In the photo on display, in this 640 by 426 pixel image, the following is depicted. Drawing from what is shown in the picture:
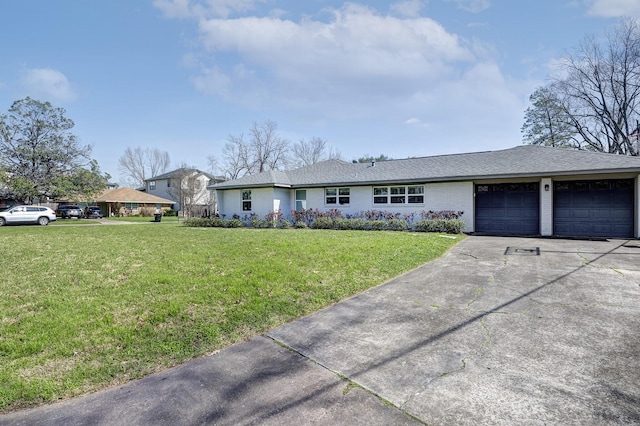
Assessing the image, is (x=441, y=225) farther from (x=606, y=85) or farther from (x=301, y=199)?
→ (x=606, y=85)

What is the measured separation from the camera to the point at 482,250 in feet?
31.0

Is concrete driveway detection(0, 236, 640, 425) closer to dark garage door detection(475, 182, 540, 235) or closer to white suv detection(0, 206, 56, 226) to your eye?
dark garage door detection(475, 182, 540, 235)

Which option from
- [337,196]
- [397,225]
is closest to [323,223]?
[337,196]

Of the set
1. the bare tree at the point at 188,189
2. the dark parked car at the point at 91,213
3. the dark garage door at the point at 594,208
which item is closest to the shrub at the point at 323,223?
the dark garage door at the point at 594,208

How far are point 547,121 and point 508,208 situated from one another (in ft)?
70.1

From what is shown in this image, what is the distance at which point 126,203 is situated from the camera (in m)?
41.2

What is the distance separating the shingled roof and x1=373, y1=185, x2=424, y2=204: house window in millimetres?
615

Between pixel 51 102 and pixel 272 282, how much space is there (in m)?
36.3

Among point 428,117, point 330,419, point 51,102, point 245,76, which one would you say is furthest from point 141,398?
point 51,102

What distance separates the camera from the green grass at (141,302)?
10.4ft

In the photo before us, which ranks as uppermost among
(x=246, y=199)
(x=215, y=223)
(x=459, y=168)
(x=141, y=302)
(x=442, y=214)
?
(x=459, y=168)

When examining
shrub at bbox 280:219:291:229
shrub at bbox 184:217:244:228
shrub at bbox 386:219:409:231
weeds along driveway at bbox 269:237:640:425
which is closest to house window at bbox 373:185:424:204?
shrub at bbox 386:219:409:231

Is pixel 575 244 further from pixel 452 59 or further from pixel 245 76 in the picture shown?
pixel 245 76

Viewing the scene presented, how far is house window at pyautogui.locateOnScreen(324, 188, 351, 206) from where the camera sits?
18.5 meters
